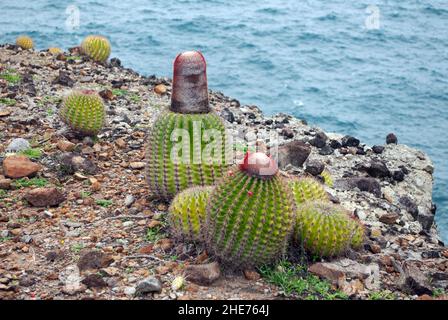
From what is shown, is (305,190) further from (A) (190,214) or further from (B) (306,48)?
(B) (306,48)

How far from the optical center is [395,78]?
73.8 ft

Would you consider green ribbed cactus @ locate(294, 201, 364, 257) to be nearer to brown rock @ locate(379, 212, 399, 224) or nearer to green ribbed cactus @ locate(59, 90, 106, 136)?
brown rock @ locate(379, 212, 399, 224)

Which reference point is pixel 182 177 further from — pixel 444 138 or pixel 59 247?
pixel 444 138

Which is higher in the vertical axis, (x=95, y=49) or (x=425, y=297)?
(x=95, y=49)

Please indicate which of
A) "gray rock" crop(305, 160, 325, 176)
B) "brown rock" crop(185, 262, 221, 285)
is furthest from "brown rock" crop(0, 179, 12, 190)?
"gray rock" crop(305, 160, 325, 176)

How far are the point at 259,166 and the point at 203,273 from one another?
0.95 metres

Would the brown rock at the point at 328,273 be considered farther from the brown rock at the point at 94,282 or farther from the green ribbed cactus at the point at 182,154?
the brown rock at the point at 94,282

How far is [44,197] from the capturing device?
598 cm

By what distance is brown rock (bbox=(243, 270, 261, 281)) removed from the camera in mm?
4730

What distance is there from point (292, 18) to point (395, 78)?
8.50 meters

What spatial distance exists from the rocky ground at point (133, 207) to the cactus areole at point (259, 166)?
2.72 ft

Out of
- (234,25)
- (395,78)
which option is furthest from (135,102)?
(234,25)

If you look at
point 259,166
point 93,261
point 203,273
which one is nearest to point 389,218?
point 259,166
